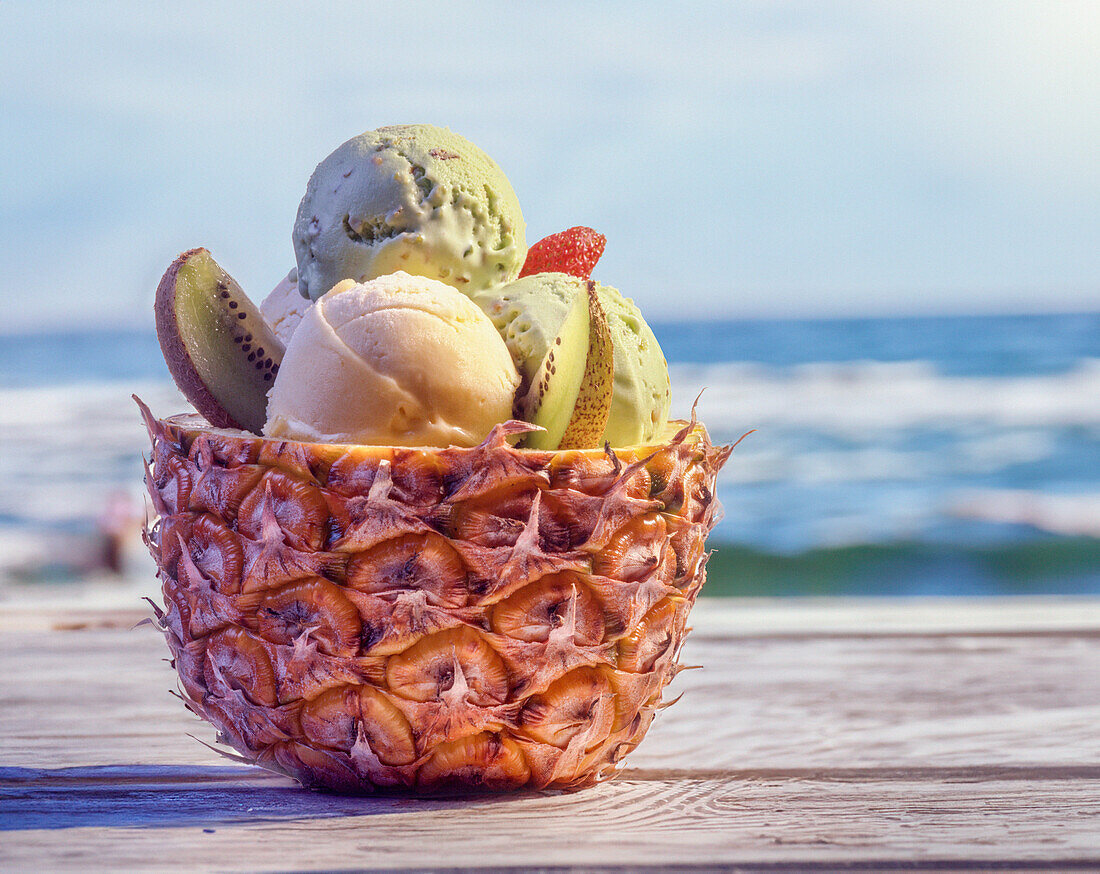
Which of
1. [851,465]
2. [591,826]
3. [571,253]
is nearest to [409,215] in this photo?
[571,253]

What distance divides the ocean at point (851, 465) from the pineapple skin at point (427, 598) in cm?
342

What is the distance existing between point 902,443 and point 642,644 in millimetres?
8968

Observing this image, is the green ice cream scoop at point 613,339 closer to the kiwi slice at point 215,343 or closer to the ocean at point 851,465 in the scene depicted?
the kiwi slice at point 215,343

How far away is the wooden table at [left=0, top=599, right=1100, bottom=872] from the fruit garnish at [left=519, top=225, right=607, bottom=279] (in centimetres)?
69

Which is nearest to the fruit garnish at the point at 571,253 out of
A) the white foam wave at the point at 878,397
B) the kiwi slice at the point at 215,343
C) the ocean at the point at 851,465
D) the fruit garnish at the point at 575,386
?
the fruit garnish at the point at 575,386

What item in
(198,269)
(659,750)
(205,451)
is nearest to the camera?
(205,451)

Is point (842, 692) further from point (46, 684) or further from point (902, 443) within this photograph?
point (902, 443)

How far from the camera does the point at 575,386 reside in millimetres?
1230

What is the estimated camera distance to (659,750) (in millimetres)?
1551

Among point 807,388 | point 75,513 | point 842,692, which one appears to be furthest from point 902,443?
point 842,692

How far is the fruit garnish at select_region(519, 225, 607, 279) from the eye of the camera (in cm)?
150

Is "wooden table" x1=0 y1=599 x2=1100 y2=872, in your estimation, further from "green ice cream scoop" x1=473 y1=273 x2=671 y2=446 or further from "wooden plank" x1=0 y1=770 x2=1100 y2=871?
"green ice cream scoop" x1=473 y1=273 x2=671 y2=446

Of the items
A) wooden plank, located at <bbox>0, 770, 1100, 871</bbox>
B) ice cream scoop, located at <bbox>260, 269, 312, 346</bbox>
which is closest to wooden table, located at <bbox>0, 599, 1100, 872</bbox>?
wooden plank, located at <bbox>0, 770, 1100, 871</bbox>

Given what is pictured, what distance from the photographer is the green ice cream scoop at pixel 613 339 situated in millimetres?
1302
